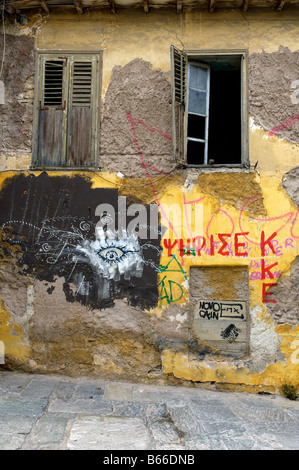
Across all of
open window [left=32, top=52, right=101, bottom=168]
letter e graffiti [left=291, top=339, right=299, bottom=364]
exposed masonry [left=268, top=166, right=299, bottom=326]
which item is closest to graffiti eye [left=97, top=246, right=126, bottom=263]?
open window [left=32, top=52, right=101, bottom=168]

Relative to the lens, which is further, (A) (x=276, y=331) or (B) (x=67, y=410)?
(A) (x=276, y=331)

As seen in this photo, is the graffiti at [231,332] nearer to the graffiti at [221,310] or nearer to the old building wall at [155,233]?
the old building wall at [155,233]

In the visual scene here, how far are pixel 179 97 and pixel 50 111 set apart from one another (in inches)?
69.6

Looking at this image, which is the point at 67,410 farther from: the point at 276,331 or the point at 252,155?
the point at 252,155

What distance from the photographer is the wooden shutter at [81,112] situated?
5190mm

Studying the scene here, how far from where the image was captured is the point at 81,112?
17.3 feet

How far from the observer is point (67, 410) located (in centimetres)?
A: 398

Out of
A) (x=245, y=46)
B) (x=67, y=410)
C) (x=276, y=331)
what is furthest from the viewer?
(x=245, y=46)

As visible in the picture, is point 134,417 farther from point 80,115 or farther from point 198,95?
point 198,95

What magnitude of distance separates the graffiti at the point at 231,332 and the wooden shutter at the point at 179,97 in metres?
2.21

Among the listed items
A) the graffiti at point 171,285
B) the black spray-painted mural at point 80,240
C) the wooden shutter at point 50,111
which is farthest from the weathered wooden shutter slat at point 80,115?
the graffiti at point 171,285

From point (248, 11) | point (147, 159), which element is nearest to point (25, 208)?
point (147, 159)

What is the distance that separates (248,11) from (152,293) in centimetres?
401

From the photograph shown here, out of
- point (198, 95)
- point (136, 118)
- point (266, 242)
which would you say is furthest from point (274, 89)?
point (266, 242)
